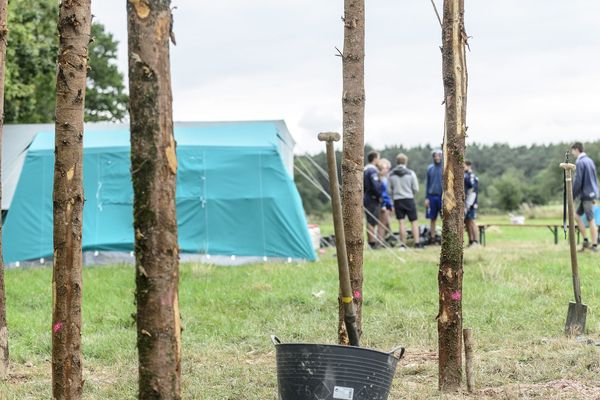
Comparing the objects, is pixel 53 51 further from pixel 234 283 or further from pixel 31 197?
pixel 234 283

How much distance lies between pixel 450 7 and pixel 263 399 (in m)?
3.09

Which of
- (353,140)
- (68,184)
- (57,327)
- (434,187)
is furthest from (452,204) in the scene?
(434,187)

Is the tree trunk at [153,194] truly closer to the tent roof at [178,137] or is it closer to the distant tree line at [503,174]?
the tent roof at [178,137]

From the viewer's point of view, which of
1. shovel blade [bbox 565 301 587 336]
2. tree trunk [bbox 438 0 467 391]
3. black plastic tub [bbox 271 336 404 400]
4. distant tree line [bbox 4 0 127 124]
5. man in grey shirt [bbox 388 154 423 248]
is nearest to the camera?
black plastic tub [bbox 271 336 404 400]

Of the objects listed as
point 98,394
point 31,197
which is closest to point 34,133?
point 31,197

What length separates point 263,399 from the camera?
6.54m

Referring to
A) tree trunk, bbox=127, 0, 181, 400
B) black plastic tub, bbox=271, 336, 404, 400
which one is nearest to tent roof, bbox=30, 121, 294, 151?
black plastic tub, bbox=271, 336, 404, 400

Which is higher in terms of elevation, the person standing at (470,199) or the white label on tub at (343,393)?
the person standing at (470,199)

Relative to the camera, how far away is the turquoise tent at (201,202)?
15.5 metres

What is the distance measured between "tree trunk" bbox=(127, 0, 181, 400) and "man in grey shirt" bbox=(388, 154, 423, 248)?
13.4m

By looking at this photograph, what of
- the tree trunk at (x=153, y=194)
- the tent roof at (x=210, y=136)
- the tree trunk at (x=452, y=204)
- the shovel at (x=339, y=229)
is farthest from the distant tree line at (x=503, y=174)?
the tree trunk at (x=153, y=194)

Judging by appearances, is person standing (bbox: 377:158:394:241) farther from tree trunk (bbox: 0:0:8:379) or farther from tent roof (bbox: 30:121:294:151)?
tree trunk (bbox: 0:0:8:379)

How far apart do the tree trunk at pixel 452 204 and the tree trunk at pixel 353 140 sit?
937mm

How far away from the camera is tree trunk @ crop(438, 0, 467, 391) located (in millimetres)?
6375
